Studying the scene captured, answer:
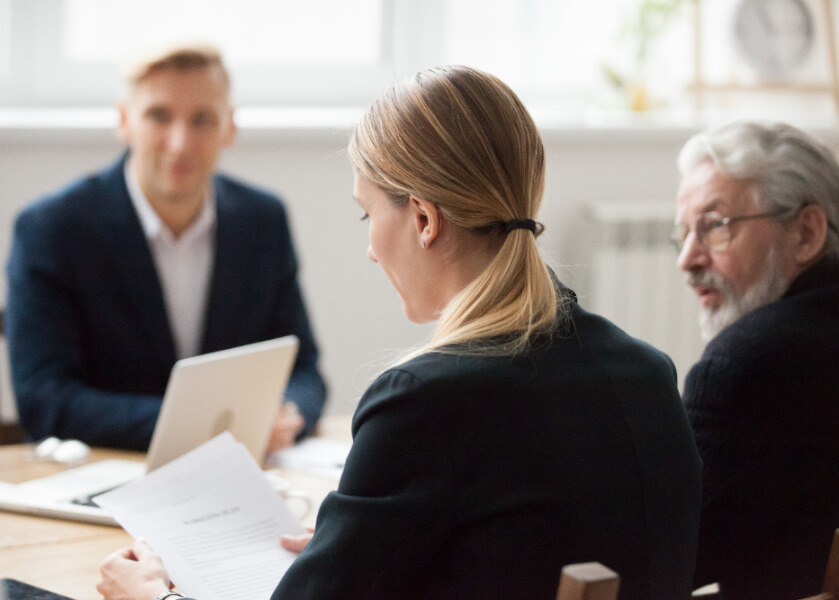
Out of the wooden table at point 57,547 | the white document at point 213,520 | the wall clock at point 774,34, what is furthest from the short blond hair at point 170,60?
the wall clock at point 774,34

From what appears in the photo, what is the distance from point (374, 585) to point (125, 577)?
378 millimetres

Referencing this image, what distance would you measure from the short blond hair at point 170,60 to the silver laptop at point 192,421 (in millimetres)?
803

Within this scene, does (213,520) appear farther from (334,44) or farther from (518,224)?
(334,44)

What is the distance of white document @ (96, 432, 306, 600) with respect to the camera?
125 centimetres

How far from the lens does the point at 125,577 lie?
1195 mm

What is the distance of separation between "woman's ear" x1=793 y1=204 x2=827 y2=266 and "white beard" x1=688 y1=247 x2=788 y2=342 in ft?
0.13

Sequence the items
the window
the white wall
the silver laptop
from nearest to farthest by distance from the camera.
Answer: the silver laptop
the white wall
the window

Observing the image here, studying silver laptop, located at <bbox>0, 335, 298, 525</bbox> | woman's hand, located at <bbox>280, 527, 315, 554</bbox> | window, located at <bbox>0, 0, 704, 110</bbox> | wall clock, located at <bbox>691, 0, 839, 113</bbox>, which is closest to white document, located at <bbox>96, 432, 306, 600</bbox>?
woman's hand, located at <bbox>280, 527, 315, 554</bbox>

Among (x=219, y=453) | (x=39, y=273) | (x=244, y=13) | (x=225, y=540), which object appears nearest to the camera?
(x=225, y=540)

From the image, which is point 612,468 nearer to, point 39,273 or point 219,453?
point 219,453

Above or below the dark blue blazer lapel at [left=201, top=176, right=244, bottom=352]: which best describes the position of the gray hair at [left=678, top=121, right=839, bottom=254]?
above

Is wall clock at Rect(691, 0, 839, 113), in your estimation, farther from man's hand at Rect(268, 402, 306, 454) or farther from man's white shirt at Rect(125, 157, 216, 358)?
man's hand at Rect(268, 402, 306, 454)

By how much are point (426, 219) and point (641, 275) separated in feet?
7.78

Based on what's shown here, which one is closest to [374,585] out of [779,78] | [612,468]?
[612,468]
